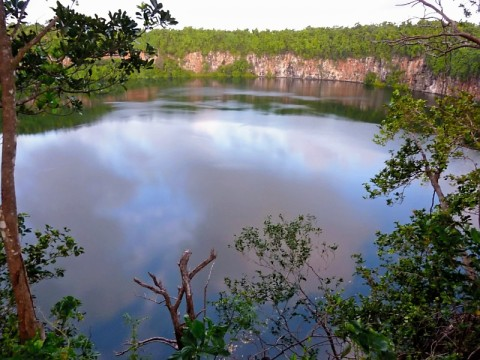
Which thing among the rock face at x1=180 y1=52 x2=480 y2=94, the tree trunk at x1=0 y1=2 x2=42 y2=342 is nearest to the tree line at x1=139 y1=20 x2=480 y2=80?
the rock face at x1=180 y1=52 x2=480 y2=94

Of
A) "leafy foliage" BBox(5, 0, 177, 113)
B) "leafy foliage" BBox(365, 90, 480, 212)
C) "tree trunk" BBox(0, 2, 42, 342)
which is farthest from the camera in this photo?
"leafy foliage" BBox(365, 90, 480, 212)

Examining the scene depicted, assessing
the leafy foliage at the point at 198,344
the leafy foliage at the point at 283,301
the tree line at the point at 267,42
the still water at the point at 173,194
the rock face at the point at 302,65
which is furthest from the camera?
the tree line at the point at 267,42

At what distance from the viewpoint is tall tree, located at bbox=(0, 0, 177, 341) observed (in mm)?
2492

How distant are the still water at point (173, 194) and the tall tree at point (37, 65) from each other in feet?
16.5

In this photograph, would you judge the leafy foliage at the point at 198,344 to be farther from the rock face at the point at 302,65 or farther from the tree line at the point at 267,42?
the tree line at the point at 267,42

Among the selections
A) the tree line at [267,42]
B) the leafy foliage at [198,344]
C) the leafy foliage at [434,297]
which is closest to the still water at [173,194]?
the leafy foliage at [434,297]

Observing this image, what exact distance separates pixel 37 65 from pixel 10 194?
111 centimetres

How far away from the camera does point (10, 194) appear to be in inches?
100

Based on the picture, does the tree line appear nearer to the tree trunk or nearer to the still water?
the still water

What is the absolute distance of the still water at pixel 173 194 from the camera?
9180 millimetres

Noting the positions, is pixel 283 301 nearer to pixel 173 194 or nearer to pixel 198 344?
pixel 198 344

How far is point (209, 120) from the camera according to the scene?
1152 inches

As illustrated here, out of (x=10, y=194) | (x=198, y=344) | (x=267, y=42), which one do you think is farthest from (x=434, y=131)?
(x=267, y=42)

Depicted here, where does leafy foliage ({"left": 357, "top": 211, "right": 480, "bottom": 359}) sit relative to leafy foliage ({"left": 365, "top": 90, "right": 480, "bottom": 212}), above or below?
below
